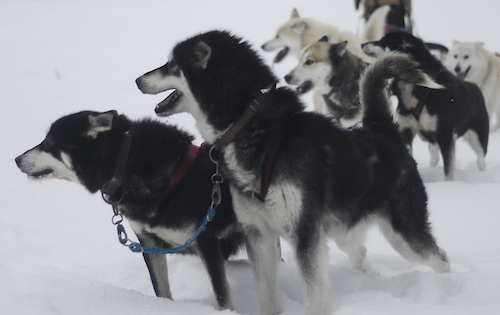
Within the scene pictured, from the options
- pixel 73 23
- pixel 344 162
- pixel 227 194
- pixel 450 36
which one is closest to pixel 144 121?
pixel 227 194

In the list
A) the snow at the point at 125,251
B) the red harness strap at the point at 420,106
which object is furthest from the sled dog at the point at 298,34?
the red harness strap at the point at 420,106

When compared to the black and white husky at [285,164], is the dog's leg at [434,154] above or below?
below

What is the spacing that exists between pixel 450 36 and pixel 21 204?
13491 mm

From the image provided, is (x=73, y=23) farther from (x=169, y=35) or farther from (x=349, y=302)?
(x=349, y=302)

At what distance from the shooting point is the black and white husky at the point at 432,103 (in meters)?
4.31

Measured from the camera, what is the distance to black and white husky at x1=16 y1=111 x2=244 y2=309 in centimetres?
221

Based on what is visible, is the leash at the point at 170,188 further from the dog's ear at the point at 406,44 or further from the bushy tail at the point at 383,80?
the dog's ear at the point at 406,44

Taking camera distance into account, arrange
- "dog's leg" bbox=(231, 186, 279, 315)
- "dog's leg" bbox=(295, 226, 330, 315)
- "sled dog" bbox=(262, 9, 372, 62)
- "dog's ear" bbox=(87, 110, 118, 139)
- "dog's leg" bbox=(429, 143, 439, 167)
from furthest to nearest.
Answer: "sled dog" bbox=(262, 9, 372, 62)
"dog's leg" bbox=(429, 143, 439, 167)
"dog's ear" bbox=(87, 110, 118, 139)
"dog's leg" bbox=(231, 186, 279, 315)
"dog's leg" bbox=(295, 226, 330, 315)

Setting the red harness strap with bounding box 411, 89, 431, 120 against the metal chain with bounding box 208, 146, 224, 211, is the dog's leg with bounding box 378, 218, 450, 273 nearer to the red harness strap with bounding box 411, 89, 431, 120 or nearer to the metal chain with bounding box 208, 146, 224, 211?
the metal chain with bounding box 208, 146, 224, 211

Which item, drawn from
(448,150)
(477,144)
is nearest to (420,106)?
(448,150)

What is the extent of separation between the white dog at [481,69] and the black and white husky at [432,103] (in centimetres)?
306

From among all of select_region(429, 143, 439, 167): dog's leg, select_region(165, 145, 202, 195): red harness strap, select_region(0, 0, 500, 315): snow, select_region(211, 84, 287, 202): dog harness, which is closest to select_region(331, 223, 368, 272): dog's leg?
select_region(0, 0, 500, 315): snow

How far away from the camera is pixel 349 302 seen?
209cm

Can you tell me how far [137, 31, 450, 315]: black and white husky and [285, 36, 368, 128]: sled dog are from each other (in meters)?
2.40
